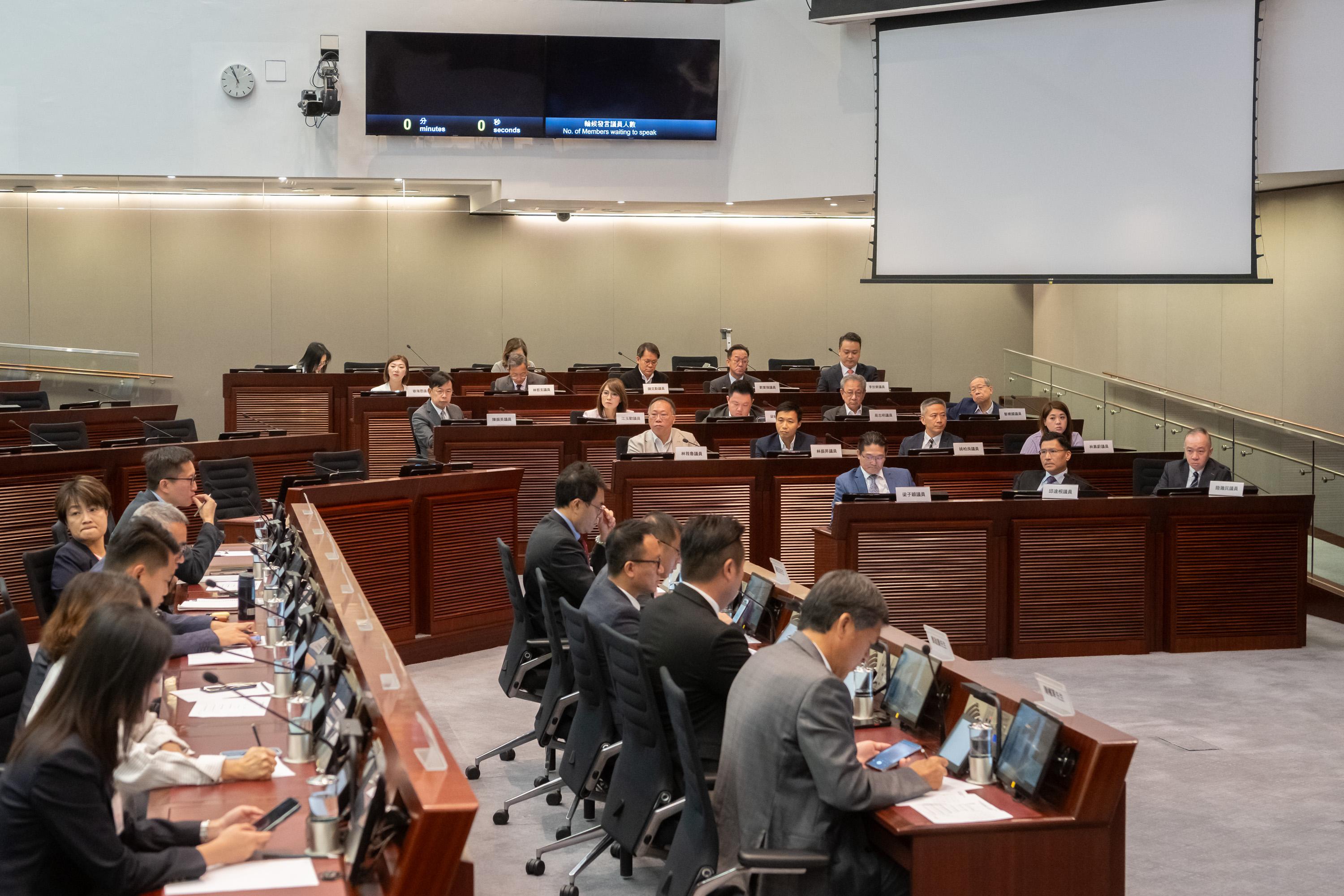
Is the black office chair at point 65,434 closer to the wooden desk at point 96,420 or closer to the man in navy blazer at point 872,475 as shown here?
the wooden desk at point 96,420

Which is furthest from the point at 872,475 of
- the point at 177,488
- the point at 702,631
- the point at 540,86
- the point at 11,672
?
the point at 540,86

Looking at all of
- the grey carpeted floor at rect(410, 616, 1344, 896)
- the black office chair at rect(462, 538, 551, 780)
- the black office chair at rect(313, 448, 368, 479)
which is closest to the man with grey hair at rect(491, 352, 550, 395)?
the black office chair at rect(313, 448, 368, 479)

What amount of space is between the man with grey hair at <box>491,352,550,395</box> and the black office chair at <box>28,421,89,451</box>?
11.1 ft

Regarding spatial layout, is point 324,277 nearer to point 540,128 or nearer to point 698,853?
point 540,128

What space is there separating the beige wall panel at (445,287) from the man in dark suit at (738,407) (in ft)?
18.9

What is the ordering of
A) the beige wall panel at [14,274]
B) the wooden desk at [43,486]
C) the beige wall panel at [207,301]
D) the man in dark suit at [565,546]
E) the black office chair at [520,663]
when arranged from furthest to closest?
the beige wall panel at [207,301] < the beige wall panel at [14,274] < the wooden desk at [43,486] < the man in dark suit at [565,546] < the black office chair at [520,663]

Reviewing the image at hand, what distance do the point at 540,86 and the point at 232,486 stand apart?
6404mm

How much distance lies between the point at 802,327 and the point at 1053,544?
29.0 feet

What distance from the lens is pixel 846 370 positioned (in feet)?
39.3

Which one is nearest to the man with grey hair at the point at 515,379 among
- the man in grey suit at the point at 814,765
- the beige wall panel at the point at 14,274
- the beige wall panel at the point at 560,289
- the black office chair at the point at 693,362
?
the black office chair at the point at 693,362

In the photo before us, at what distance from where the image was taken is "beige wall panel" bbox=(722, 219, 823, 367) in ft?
52.0

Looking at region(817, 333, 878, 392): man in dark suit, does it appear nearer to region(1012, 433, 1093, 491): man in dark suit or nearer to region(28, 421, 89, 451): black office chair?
region(1012, 433, 1093, 491): man in dark suit

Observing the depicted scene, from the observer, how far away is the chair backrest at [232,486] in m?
8.04

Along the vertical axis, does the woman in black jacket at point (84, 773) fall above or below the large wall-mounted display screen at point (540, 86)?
below
